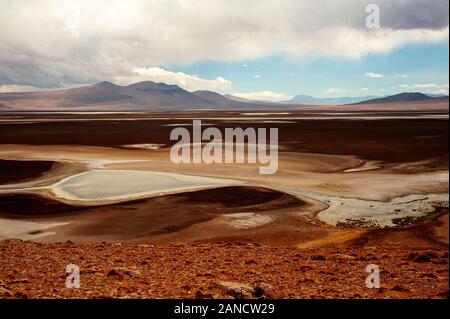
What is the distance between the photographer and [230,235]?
15.1 metres

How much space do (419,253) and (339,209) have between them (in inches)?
295

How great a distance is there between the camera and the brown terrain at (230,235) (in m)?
8.45

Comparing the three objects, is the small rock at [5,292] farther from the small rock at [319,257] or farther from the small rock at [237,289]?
the small rock at [319,257]

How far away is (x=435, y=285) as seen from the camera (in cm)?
777

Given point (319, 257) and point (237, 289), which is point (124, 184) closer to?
point (319, 257)

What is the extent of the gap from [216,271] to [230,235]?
17.2ft

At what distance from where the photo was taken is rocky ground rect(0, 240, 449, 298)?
790cm

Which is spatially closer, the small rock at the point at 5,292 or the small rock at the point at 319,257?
the small rock at the point at 5,292

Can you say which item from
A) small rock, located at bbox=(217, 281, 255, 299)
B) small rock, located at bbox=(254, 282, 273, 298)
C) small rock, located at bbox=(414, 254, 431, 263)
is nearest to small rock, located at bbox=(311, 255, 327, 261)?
small rock, located at bbox=(414, 254, 431, 263)

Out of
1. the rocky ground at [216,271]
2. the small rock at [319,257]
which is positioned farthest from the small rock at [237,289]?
the small rock at [319,257]

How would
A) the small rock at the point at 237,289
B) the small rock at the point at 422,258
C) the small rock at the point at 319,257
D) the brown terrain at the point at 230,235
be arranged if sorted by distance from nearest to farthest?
1. the small rock at the point at 237,289
2. the brown terrain at the point at 230,235
3. the small rock at the point at 422,258
4. the small rock at the point at 319,257

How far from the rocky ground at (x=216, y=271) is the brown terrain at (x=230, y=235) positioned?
0.03m

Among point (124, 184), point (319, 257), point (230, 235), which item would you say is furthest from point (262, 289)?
point (124, 184)

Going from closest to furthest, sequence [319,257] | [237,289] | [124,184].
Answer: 1. [237,289]
2. [319,257]
3. [124,184]
